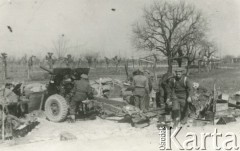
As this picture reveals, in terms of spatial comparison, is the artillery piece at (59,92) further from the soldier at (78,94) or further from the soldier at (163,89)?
the soldier at (163,89)

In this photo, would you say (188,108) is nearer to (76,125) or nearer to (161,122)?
(161,122)

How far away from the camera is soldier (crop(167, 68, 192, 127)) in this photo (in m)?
9.46

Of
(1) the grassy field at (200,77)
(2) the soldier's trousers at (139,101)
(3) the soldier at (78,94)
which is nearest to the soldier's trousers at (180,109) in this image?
(2) the soldier's trousers at (139,101)

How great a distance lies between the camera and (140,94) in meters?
10.4

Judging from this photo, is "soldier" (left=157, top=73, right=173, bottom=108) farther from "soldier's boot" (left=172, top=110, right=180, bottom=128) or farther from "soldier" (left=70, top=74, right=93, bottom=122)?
"soldier" (left=70, top=74, right=93, bottom=122)

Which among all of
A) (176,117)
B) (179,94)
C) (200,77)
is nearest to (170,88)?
(179,94)

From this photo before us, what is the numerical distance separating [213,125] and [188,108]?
828 mm

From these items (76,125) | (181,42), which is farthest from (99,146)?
(181,42)

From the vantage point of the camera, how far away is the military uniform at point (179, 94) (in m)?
9.46

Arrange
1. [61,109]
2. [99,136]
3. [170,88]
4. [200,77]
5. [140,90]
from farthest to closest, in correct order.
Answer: [200,77] < [140,90] < [61,109] < [170,88] < [99,136]

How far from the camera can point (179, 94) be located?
31.4ft

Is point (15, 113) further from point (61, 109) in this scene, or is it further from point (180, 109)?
point (180, 109)

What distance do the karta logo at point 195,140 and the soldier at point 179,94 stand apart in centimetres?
94

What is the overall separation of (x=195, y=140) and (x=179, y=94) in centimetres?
214
